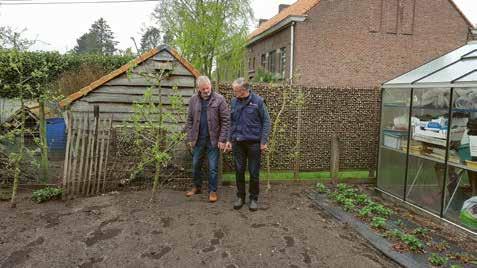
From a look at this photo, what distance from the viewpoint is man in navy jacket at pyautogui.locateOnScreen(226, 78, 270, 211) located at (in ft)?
17.0

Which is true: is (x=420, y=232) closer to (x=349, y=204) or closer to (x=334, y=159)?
(x=349, y=204)

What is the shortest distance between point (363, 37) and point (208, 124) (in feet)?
50.9

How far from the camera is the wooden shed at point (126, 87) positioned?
21.7 ft


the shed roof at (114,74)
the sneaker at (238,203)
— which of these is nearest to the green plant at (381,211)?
the sneaker at (238,203)

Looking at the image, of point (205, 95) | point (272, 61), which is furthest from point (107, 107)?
point (272, 61)

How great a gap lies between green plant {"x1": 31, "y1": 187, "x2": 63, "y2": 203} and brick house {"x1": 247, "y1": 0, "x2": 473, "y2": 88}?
13.6m

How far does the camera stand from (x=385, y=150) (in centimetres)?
682

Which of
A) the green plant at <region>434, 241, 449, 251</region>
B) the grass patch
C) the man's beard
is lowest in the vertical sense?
the green plant at <region>434, 241, 449, 251</region>

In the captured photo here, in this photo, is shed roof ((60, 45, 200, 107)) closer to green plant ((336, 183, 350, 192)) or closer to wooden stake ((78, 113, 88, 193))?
wooden stake ((78, 113, 88, 193))

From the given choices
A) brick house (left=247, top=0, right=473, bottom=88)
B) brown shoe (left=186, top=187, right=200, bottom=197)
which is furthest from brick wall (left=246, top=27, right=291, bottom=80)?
brown shoe (left=186, top=187, right=200, bottom=197)

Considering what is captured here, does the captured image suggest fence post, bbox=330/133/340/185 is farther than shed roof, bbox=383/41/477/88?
Yes

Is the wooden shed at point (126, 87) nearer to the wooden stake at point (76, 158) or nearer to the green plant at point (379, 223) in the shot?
the wooden stake at point (76, 158)

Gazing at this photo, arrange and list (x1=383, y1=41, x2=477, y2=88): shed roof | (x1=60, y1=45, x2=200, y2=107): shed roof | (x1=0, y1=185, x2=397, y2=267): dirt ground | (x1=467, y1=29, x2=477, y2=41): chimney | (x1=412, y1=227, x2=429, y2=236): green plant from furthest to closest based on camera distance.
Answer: (x1=467, y1=29, x2=477, y2=41): chimney < (x1=60, y1=45, x2=200, y2=107): shed roof < (x1=383, y1=41, x2=477, y2=88): shed roof < (x1=412, y1=227, x2=429, y2=236): green plant < (x1=0, y1=185, x2=397, y2=267): dirt ground

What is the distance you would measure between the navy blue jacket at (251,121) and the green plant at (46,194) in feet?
9.54
